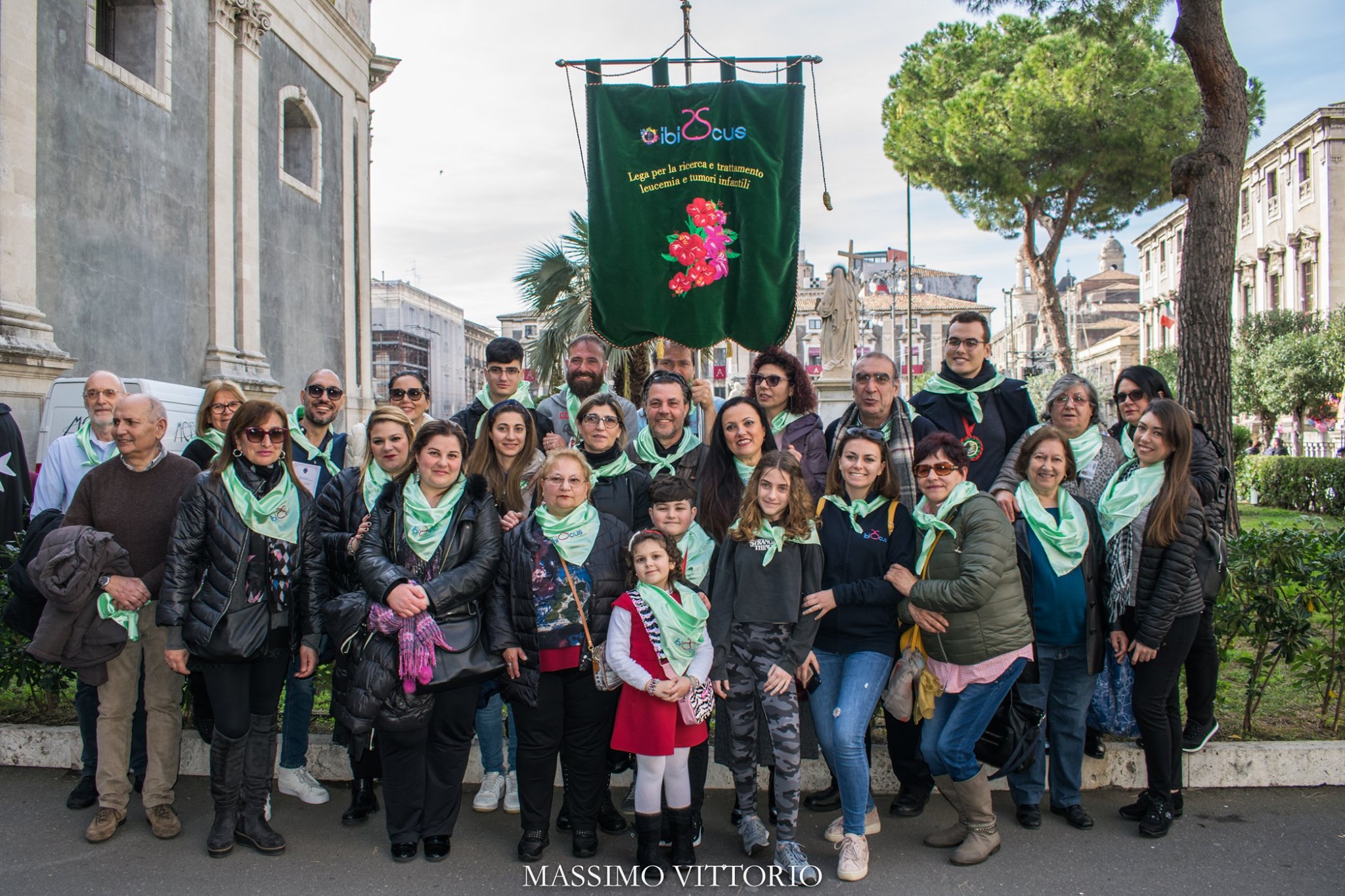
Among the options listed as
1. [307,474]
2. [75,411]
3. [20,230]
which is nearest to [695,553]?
[307,474]

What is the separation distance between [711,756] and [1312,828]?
2786mm

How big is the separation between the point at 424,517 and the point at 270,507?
70 centimetres

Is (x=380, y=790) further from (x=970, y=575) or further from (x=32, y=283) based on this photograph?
(x=32, y=283)

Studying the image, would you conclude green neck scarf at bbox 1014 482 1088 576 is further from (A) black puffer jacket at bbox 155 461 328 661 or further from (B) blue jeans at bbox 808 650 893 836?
(A) black puffer jacket at bbox 155 461 328 661

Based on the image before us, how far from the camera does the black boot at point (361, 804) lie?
4.20 metres

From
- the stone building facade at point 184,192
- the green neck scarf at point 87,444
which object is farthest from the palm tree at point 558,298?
the green neck scarf at point 87,444

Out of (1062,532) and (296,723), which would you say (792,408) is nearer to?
(1062,532)

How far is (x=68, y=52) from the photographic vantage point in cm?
1137

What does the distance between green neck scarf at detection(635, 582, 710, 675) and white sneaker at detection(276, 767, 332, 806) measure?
2048mm

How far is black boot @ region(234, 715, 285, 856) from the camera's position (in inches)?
154

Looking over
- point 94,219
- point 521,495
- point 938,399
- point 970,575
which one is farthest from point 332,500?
point 94,219

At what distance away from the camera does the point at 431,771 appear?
12.7 ft

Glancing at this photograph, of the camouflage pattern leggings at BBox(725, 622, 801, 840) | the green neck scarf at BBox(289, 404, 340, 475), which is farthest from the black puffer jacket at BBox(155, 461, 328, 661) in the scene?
the camouflage pattern leggings at BBox(725, 622, 801, 840)

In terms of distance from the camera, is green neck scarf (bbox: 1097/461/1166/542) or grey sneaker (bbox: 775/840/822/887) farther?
green neck scarf (bbox: 1097/461/1166/542)
